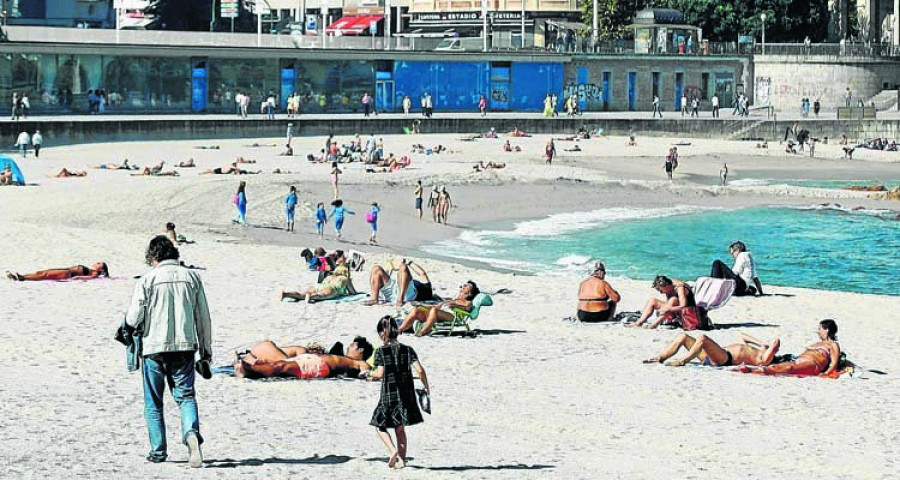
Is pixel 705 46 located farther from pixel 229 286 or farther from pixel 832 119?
pixel 229 286

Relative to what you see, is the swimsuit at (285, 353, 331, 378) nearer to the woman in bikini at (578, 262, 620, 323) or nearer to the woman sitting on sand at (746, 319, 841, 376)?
the woman sitting on sand at (746, 319, 841, 376)

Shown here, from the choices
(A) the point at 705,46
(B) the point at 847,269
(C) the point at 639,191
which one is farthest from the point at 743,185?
(A) the point at 705,46

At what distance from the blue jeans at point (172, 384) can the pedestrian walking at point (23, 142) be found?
4037 cm

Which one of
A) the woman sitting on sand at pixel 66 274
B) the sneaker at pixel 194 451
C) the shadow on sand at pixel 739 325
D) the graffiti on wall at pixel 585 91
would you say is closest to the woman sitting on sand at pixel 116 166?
the woman sitting on sand at pixel 66 274

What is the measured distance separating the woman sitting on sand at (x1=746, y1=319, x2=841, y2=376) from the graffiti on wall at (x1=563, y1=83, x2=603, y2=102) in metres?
59.9

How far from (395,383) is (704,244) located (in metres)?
27.5

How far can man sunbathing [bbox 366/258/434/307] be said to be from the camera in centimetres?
2275

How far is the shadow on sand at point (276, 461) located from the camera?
41.8 ft

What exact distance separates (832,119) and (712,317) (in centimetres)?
5402

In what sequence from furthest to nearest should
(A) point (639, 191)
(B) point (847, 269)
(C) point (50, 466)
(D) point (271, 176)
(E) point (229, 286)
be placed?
(A) point (639, 191)
(D) point (271, 176)
(B) point (847, 269)
(E) point (229, 286)
(C) point (50, 466)

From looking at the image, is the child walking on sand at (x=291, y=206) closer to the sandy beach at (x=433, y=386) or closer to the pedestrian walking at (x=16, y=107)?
the sandy beach at (x=433, y=386)

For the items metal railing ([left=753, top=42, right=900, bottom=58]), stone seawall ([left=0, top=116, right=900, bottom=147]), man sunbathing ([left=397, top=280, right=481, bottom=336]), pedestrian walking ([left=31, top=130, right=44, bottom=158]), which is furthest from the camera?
metal railing ([left=753, top=42, right=900, bottom=58])

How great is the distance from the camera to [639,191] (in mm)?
51469

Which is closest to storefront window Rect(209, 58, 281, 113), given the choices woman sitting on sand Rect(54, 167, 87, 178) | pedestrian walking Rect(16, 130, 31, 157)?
pedestrian walking Rect(16, 130, 31, 157)
